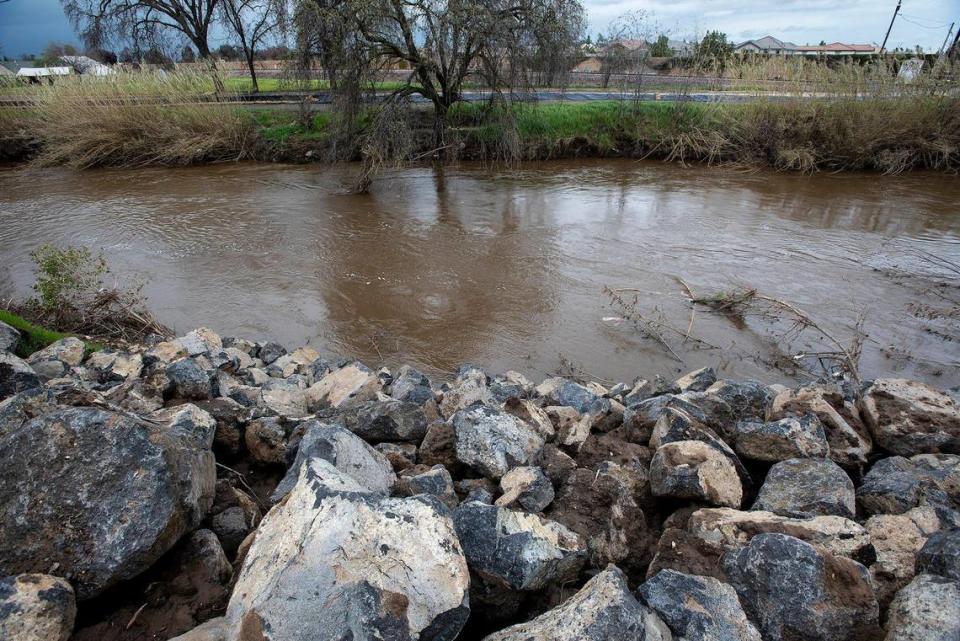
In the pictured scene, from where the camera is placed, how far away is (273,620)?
1.52 meters

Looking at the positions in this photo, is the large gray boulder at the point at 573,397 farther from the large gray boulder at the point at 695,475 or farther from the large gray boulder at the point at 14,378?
the large gray boulder at the point at 14,378

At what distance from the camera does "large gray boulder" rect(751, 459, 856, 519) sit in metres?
2.47

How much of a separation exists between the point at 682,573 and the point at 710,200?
11429mm

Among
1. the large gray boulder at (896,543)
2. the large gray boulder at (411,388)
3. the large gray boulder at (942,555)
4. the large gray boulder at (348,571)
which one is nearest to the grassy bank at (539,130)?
the large gray boulder at (411,388)

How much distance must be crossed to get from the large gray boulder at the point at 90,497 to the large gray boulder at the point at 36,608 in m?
0.07

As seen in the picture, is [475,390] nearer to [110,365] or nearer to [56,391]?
[56,391]

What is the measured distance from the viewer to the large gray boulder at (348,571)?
4.98ft

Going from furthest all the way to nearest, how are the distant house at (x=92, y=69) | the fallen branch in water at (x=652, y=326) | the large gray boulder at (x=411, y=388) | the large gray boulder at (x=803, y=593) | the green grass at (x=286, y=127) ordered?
the distant house at (x=92, y=69), the green grass at (x=286, y=127), the fallen branch in water at (x=652, y=326), the large gray boulder at (x=411, y=388), the large gray boulder at (x=803, y=593)

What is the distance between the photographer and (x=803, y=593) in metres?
1.89

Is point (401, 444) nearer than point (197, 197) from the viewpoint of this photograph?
Yes

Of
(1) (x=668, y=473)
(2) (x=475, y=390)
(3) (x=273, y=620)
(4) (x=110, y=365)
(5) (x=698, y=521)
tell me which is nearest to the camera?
(3) (x=273, y=620)

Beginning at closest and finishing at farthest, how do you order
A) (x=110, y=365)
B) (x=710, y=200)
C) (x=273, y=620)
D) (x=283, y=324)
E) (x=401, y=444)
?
(x=273, y=620) < (x=401, y=444) < (x=110, y=365) < (x=283, y=324) < (x=710, y=200)

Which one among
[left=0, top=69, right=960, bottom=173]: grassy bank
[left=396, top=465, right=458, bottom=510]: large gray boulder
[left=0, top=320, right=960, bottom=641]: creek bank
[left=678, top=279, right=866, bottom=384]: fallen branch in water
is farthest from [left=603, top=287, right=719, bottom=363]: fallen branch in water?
→ [left=0, top=69, right=960, bottom=173]: grassy bank

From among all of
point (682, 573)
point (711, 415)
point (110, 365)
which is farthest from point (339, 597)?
point (110, 365)
